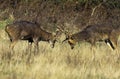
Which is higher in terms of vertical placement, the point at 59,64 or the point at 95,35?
the point at 59,64

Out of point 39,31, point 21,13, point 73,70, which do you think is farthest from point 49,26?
point 73,70

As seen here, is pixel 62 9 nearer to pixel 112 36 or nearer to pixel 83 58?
pixel 112 36

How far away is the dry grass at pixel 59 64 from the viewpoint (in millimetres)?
10953

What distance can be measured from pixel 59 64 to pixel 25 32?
3.96 metres

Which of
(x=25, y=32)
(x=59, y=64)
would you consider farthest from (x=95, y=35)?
(x=59, y=64)

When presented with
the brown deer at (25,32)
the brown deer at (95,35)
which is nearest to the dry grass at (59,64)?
the brown deer at (25,32)

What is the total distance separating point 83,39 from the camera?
16.5 m

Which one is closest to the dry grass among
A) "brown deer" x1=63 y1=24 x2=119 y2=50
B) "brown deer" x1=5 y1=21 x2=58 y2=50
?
"brown deer" x1=5 y1=21 x2=58 y2=50

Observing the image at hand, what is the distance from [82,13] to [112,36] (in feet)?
37.1

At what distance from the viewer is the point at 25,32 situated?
1589 centimetres

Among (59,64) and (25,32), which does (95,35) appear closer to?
(25,32)

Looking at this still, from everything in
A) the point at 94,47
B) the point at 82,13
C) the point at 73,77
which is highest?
the point at 73,77

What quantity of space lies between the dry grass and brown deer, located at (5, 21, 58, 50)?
1.62ft

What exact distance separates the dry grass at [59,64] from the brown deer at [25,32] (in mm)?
493
